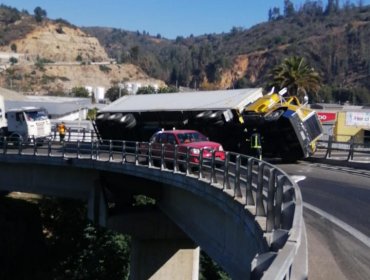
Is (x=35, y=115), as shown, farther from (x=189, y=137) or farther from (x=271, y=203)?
(x=271, y=203)

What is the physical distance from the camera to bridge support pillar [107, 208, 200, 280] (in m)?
23.9

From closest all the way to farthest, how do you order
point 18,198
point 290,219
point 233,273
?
point 290,219 → point 233,273 → point 18,198

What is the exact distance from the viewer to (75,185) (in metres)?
28.3

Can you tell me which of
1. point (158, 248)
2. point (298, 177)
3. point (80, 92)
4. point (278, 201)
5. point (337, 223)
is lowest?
point (158, 248)

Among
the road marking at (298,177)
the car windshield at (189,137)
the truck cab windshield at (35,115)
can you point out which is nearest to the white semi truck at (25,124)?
the truck cab windshield at (35,115)

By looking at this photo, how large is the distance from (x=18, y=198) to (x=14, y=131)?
7.91m

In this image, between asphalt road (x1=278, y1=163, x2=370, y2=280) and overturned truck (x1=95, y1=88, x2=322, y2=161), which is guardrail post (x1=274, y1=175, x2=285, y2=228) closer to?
asphalt road (x1=278, y1=163, x2=370, y2=280)

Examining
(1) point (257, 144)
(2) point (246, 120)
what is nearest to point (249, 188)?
(1) point (257, 144)

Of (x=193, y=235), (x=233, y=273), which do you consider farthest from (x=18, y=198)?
(x=233, y=273)

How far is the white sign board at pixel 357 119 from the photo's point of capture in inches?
1817

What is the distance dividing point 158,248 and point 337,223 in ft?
40.4

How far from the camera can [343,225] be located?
40.8ft

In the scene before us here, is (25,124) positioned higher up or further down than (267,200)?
further down

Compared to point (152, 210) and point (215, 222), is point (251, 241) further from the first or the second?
point (152, 210)
